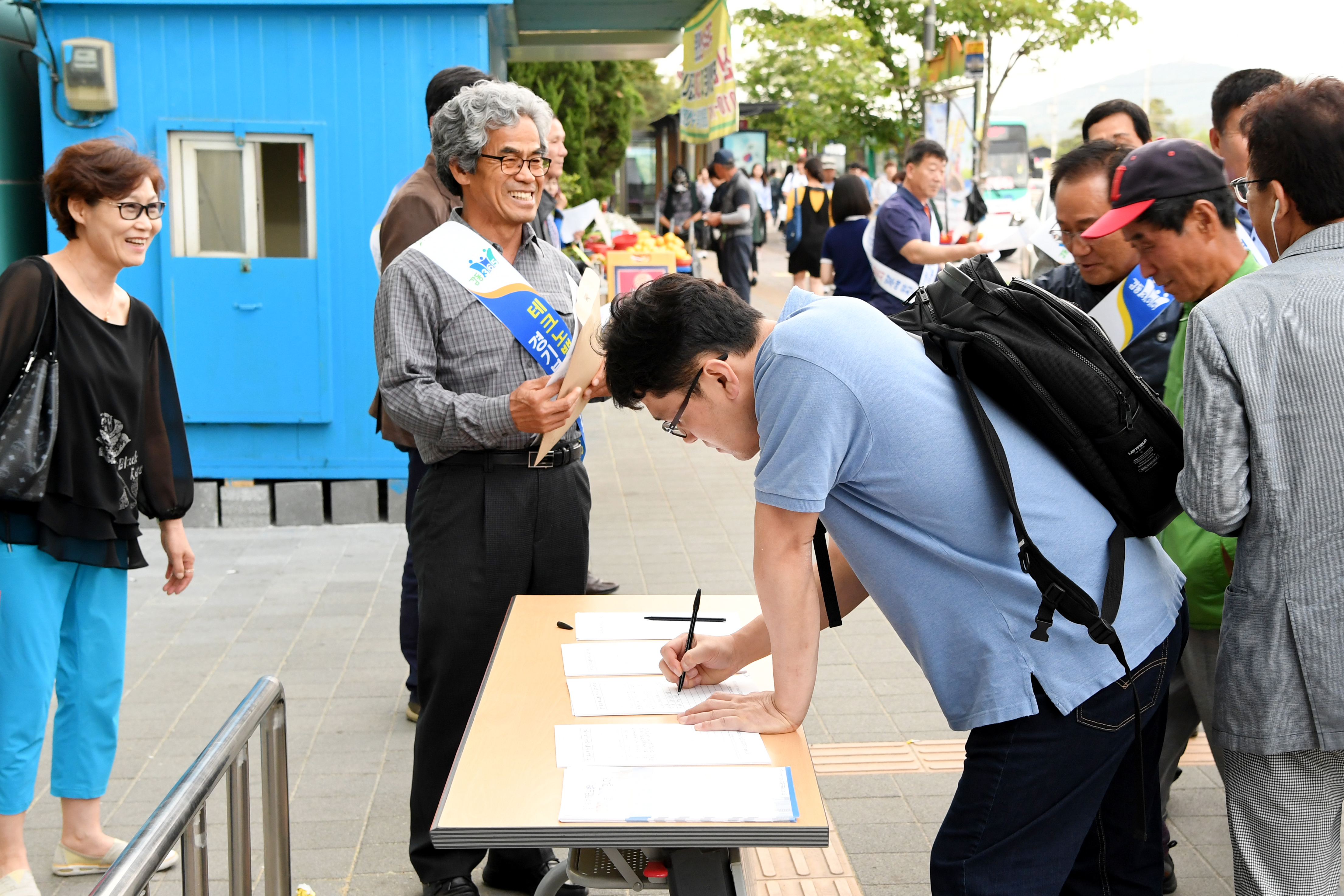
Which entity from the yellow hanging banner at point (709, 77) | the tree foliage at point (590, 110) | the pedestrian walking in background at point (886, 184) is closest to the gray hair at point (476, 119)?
the yellow hanging banner at point (709, 77)

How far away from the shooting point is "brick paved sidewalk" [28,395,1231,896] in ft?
11.7

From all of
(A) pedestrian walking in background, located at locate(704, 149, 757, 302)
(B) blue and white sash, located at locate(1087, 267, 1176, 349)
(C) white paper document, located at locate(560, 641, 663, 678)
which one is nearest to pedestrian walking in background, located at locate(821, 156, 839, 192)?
(A) pedestrian walking in background, located at locate(704, 149, 757, 302)

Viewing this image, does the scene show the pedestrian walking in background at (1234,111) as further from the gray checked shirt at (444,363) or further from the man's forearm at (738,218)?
the man's forearm at (738,218)

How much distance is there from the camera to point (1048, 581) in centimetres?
198

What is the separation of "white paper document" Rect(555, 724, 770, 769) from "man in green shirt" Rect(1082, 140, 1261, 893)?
0.95 metres

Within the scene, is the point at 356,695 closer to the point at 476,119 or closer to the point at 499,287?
the point at 499,287

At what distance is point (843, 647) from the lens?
5242 mm

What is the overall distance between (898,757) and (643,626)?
1713 millimetres

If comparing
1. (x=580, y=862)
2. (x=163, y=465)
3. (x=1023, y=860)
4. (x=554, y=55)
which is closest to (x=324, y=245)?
(x=163, y=465)

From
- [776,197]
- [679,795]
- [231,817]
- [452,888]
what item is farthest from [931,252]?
[776,197]

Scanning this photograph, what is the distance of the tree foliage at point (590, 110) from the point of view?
1877cm

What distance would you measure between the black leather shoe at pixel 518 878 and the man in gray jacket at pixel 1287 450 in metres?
1.79

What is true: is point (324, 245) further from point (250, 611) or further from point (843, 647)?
point (843, 647)

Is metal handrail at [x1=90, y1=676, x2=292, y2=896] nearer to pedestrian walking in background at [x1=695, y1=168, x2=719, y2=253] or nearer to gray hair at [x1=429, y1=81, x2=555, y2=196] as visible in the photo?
gray hair at [x1=429, y1=81, x2=555, y2=196]
